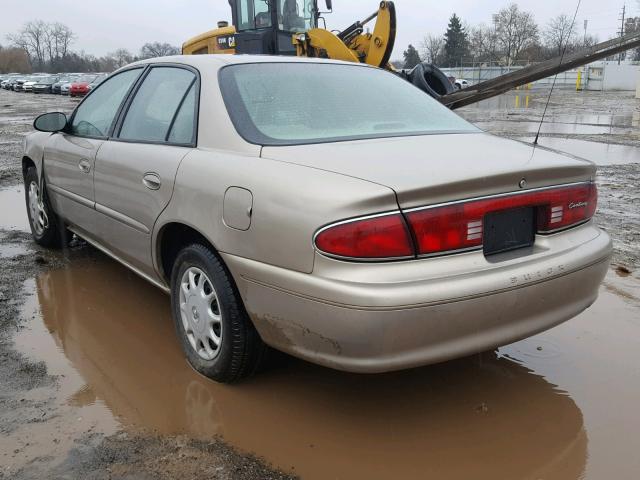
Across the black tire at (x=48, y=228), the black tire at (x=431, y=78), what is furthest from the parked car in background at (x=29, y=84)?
the black tire at (x=48, y=228)

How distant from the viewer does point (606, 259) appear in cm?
281

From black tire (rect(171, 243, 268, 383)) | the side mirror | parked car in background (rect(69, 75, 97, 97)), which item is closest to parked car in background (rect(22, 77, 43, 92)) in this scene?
parked car in background (rect(69, 75, 97, 97))

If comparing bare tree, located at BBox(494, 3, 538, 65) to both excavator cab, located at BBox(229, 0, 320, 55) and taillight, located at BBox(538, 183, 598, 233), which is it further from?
taillight, located at BBox(538, 183, 598, 233)

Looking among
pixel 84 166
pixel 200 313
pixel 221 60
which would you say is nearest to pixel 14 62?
pixel 84 166

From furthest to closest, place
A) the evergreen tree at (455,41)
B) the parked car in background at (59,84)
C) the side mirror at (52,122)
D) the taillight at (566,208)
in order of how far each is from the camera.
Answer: the evergreen tree at (455,41), the parked car in background at (59,84), the side mirror at (52,122), the taillight at (566,208)

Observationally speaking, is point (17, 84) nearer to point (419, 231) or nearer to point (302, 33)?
point (302, 33)

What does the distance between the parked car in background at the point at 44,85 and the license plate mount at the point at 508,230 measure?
5030 centimetres

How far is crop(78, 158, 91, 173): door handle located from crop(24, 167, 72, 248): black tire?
97 cm

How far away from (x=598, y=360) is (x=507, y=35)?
70924 millimetres

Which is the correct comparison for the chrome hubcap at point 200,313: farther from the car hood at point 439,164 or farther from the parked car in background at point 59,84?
the parked car in background at point 59,84

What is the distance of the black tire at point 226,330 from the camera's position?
8.87 feet

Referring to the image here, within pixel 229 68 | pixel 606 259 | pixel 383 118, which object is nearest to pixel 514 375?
pixel 606 259

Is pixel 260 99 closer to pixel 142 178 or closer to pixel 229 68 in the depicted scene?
pixel 229 68

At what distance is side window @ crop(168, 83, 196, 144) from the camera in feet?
10.2
